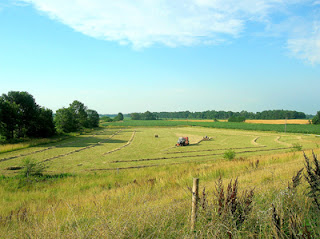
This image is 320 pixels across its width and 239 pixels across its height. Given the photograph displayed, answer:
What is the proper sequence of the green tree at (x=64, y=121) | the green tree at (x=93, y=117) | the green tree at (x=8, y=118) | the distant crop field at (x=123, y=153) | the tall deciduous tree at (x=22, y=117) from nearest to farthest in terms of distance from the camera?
the distant crop field at (x=123, y=153) < the green tree at (x=8, y=118) < the tall deciduous tree at (x=22, y=117) < the green tree at (x=64, y=121) < the green tree at (x=93, y=117)

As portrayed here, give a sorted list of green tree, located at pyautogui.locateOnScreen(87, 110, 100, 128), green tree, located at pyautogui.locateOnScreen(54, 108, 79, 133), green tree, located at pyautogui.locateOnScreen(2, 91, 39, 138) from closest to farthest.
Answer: green tree, located at pyautogui.locateOnScreen(2, 91, 39, 138) < green tree, located at pyautogui.locateOnScreen(54, 108, 79, 133) < green tree, located at pyautogui.locateOnScreen(87, 110, 100, 128)

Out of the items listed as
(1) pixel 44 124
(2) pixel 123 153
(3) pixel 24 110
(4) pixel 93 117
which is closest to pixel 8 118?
(3) pixel 24 110

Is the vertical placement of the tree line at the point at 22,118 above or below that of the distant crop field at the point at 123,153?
above

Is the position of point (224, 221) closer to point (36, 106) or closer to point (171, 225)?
point (171, 225)

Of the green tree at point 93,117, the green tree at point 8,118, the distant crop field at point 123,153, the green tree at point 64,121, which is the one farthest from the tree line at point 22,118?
the green tree at point 93,117

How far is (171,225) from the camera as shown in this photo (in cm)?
420

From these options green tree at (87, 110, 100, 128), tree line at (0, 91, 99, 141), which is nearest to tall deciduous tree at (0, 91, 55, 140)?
tree line at (0, 91, 99, 141)

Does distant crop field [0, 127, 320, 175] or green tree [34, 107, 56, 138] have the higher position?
green tree [34, 107, 56, 138]

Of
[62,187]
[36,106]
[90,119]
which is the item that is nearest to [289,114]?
[90,119]

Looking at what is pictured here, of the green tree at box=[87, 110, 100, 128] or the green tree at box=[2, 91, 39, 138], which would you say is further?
the green tree at box=[87, 110, 100, 128]

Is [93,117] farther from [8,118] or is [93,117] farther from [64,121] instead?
[8,118]

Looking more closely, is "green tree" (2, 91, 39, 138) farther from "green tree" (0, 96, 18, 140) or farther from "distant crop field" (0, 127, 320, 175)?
"distant crop field" (0, 127, 320, 175)

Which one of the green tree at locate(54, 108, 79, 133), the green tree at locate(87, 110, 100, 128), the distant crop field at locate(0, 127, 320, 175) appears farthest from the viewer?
the green tree at locate(87, 110, 100, 128)

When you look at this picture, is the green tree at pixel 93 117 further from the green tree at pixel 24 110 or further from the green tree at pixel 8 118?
the green tree at pixel 8 118
